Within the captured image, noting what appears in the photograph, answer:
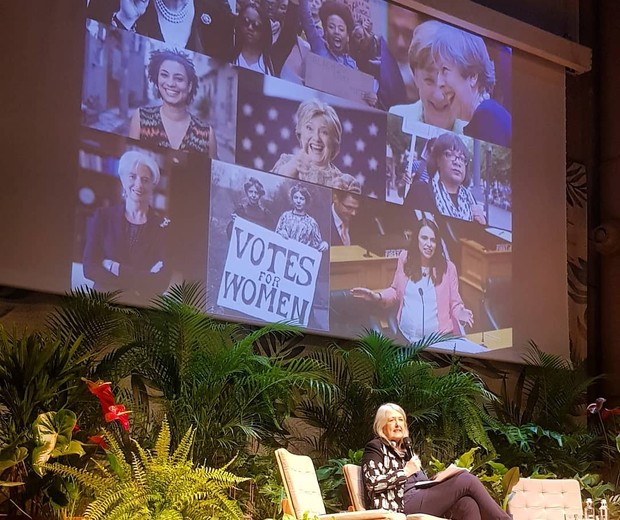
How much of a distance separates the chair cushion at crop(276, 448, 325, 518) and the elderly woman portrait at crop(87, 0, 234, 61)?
3081 mm

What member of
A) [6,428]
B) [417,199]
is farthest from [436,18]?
[6,428]

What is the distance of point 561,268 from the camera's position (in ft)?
28.5

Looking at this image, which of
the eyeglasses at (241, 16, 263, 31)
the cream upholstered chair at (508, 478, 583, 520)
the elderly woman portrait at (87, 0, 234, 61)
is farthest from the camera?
the eyeglasses at (241, 16, 263, 31)

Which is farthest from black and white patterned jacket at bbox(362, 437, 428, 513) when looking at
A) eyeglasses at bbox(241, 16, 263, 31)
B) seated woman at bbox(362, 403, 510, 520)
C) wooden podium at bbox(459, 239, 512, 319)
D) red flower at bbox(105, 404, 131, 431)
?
eyeglasses at bbox(241, 16, 263, 31)

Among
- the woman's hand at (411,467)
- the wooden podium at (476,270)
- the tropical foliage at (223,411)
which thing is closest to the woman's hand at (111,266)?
the tropical foliage at (223,411)

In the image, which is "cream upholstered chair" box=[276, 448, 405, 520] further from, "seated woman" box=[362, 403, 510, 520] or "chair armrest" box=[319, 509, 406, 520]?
"seated woman" box=[362, 403, 510, 520]

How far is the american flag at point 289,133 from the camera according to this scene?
684 centimetres

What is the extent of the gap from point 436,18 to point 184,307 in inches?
153

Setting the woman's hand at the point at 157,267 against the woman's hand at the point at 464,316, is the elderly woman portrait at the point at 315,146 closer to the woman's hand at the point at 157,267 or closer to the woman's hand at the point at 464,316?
the woman's hand at the point at 157,267

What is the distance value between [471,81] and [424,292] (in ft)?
6.62

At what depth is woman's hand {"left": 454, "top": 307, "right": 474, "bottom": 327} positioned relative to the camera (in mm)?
7785

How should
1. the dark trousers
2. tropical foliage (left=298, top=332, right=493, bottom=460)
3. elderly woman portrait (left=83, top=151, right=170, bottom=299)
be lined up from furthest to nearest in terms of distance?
tropical foliage (left=298, top=332, right=493, bottom=460) → elderly woman portrait (left=83, top=151, right=170, bottom=299) → the dark trousers

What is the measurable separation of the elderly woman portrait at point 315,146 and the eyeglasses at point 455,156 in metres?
1.14

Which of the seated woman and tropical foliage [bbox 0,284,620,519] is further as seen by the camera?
the seated woman
